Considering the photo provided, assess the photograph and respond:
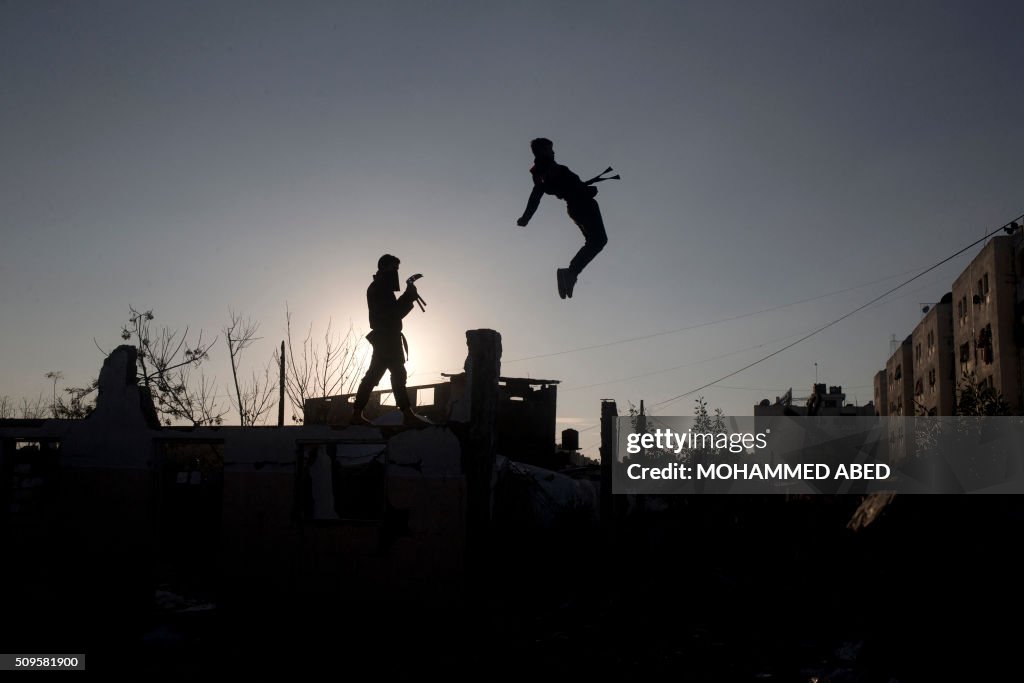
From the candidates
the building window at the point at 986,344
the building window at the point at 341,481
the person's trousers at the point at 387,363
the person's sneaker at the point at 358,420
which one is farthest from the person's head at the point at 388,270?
the building window at the point at 986,344

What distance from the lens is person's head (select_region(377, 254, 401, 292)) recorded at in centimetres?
1076

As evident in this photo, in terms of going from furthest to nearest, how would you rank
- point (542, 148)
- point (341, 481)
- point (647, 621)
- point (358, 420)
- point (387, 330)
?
1. point (341, 481)
2. point (647, 621)
3. point (358, 420)
4. point (387, 330)
5. point (542, 148)

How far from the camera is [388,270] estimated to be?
10.8 m

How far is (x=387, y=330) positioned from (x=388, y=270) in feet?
2.87

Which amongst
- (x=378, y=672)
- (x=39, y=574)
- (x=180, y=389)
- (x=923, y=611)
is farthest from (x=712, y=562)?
(x=180, y=389)

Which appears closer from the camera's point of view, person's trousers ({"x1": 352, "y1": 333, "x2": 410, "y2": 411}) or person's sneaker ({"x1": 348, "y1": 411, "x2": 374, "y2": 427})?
person's trousers ({"x1": 352, "y1": 333, "x2": 410, "y2": 411})

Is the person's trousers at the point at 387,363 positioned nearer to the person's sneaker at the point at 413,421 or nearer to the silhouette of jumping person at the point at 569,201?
the person's sneaker at the point at 413,421

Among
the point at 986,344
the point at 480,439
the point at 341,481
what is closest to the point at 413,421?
the point at 480,439

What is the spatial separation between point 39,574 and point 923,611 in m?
13.6

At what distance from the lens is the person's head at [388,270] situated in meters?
10.8

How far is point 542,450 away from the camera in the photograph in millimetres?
24344

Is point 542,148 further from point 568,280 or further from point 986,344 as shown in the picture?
point 986,344

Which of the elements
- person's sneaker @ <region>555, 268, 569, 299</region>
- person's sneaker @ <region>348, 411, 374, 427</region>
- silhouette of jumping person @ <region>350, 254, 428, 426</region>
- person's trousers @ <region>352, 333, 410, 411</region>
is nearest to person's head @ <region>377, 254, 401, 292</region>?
silhouette of jumping person @ <region>350, 254, 428, 426</region>

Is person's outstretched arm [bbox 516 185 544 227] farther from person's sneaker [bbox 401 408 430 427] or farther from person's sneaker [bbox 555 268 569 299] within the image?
person's sneaker [bbox 401 408 430 427]
